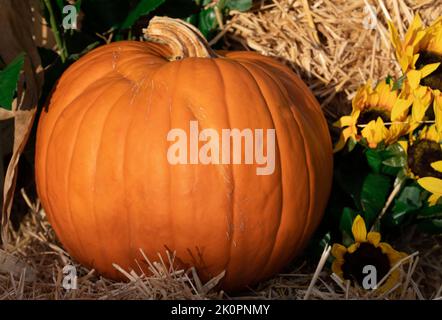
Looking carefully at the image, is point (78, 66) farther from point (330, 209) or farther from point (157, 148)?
point (330, 209)

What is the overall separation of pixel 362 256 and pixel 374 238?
52mm

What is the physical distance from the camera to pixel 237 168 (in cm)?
157

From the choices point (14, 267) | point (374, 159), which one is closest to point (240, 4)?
point (374, 159)

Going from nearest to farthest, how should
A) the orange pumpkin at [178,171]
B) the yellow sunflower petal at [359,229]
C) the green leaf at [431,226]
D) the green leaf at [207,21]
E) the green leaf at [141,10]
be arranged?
the orange pumpkin at [178,171], the yellow sunflower petal at [359,229], the green leaf at [431,226], the green leaf at [141,10], the green leaf at [207,21]

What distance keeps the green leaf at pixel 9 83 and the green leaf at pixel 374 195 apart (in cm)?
88

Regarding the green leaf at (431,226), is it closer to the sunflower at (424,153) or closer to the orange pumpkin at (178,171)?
the sunflower at (424,153)

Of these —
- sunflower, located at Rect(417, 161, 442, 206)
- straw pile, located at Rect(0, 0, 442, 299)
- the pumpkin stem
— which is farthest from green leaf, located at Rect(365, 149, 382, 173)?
the pumpkin stem

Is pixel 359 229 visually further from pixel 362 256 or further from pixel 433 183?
pixel 433 183

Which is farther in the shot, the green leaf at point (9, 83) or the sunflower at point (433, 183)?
the sunflower at point (433, 183)

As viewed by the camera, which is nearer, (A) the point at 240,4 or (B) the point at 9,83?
(B) the point at 9,83

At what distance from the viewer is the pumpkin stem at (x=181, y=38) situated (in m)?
1.73

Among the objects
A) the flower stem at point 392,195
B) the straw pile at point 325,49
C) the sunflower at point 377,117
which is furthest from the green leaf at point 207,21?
the flower stem at point 392,195

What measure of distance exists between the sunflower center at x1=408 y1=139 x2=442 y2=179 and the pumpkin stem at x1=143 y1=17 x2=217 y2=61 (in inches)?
21.9

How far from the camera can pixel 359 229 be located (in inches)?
68.1
